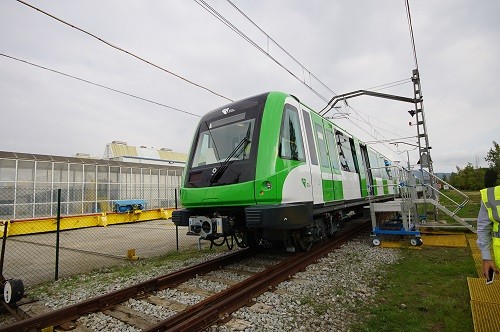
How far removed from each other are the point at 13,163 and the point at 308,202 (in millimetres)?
15206

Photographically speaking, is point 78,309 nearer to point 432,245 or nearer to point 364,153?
point 432,245

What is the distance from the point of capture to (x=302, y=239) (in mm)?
6602

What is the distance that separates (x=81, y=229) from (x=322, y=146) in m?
13.5

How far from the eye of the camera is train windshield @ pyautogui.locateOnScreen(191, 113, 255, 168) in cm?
555

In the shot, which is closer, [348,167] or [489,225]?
[489,225]

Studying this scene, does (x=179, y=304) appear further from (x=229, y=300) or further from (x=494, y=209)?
(x=494, y=209)

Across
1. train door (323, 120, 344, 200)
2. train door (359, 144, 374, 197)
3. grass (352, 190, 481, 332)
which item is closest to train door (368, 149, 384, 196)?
train door (359, 144, 374, 197)

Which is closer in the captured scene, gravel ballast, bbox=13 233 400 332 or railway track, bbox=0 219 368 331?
railway track, bbox=0 219 368 331

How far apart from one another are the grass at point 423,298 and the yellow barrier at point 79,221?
12837 mm

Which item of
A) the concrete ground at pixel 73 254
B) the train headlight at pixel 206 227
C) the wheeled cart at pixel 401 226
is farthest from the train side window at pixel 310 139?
the concrete ground at pixel 73 254

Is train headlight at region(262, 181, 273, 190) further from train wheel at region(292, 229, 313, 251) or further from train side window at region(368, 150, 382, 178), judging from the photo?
train side window at region(368, 150, 382, 178)

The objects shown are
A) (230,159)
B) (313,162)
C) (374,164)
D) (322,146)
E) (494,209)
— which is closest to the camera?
(494,209)

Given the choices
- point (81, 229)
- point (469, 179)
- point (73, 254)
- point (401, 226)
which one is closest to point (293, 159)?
point (401, 226)

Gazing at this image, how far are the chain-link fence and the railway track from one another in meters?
1.95
